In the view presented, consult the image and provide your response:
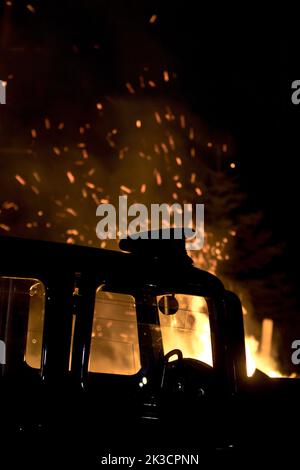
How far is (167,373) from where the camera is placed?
8.86 ft

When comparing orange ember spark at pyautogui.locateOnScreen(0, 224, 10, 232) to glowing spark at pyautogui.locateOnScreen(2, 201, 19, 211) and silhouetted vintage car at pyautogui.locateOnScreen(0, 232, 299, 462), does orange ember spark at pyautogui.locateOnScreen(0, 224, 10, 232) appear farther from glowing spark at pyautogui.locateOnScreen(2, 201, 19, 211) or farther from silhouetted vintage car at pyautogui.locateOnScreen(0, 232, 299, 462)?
silhouetted vintage car at pyautogui.locateOnScreen(0, 232, 299, 462)

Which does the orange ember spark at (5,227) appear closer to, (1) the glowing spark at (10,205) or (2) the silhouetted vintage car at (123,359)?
(1) the glowing spark at (10,205)

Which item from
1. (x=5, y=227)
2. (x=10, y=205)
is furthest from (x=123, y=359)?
(x=5, y=227)

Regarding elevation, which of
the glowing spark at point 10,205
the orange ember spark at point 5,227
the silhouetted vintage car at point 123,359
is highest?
the glowing spark at point 10,205

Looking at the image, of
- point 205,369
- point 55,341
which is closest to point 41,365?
point 55,341

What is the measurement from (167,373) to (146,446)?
1.11ft

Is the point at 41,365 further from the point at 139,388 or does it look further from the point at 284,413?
the point at 284,413

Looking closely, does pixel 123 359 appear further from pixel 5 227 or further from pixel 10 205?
pixel 5 227

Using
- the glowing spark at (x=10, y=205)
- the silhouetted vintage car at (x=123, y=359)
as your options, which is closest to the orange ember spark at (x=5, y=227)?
the glowing spark at (x=10, y=205)

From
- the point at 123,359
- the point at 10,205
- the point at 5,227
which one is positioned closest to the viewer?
the point at 123,359

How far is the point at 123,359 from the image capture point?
2.91 m

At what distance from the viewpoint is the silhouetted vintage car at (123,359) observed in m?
2.32

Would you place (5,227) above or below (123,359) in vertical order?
above

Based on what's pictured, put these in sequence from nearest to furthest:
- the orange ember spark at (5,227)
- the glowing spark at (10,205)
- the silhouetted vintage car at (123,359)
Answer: the silhouetted vintage car at (123,359), the glowing spark at (10,205), the orange ember spark at (5,227)
